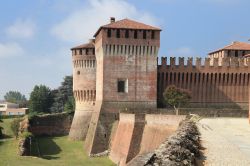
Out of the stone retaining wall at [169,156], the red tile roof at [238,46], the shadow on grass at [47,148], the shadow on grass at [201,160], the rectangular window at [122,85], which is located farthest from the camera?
the red tile roof at [238,46]

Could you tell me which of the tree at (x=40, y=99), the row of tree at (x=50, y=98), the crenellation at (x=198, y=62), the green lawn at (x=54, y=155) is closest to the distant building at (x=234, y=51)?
the crenellation at (x=198, y=62)

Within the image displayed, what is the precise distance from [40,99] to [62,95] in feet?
24.6

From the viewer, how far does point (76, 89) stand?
1895 inches

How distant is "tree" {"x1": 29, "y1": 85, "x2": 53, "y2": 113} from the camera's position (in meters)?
76.9

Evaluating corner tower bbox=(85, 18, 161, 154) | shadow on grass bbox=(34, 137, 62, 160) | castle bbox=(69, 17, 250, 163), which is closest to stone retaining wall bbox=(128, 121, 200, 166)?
castle bbox=(69, 17, 250, 163)

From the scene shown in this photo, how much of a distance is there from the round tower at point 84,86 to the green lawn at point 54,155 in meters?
1.82

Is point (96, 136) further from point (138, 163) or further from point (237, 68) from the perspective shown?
point (138, 163)

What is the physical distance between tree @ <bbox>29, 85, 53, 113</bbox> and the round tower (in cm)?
2942

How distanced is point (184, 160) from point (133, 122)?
2313 centimetres

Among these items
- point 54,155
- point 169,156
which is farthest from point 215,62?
point 169,156

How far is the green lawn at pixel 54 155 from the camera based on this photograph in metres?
32.1

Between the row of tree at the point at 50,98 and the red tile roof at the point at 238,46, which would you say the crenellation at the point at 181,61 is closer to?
the red tile roof at the point at 238,46

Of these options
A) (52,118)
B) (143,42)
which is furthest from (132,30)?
(52,118)

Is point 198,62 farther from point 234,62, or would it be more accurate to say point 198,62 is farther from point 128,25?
point 128,25
